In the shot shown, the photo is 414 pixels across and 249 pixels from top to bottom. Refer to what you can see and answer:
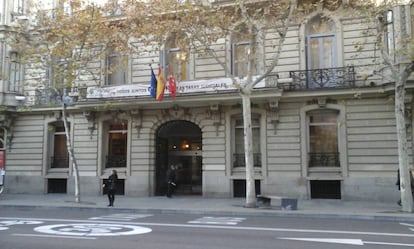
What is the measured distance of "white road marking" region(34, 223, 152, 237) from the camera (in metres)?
10.0

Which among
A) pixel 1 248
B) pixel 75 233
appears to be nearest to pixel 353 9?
pixel 75 233

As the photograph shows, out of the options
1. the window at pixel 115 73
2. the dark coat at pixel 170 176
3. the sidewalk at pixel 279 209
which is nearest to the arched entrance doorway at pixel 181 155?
the dark coat at pixel 170 176

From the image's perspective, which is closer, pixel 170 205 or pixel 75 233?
pixel 75 233

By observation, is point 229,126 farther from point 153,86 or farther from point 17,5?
point 17,5

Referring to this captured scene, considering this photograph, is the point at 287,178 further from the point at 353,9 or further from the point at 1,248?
the point at 1,248

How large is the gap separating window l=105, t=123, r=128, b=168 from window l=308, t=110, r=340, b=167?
10.0 m

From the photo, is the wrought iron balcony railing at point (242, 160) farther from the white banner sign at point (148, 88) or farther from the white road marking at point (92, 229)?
the white road marking at point (92, 229)

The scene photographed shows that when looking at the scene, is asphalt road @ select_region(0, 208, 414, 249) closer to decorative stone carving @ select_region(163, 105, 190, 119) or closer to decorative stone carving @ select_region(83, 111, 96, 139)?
decorative stone carving @ select_region(163, 105, 190, 119)

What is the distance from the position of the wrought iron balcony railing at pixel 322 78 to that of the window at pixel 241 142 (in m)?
2.56

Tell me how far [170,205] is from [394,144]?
10182 mm

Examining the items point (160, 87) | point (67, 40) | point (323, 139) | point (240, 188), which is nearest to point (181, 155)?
point (240, 188)

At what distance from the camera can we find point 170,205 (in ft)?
56.2

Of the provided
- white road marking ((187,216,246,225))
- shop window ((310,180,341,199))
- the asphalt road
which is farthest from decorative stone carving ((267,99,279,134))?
white road marking ((187,216,246,225))

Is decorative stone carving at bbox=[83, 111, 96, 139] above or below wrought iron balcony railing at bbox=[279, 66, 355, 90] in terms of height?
below
